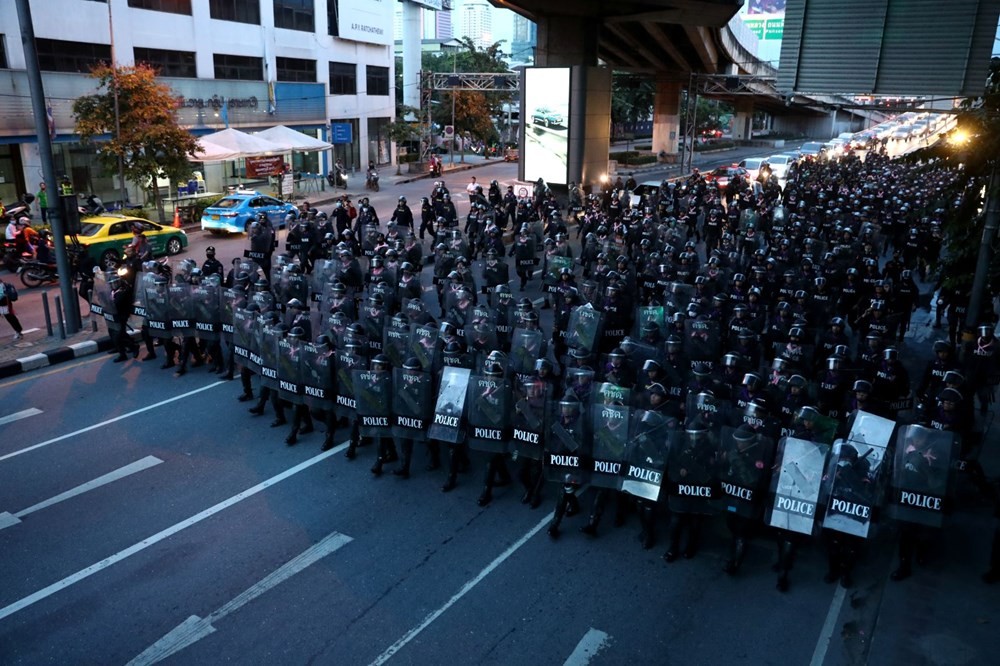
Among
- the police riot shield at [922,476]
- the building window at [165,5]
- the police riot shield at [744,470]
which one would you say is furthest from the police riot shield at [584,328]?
the building window at [165,5]

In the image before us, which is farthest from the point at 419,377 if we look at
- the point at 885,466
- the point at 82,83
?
the point at 82,83

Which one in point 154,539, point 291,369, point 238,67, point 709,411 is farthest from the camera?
point 238,67

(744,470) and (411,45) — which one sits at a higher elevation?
(411,45)

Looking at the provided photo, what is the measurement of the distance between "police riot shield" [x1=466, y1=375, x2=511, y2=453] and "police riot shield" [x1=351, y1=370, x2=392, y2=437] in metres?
1.10

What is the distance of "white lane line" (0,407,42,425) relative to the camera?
38.3 ft

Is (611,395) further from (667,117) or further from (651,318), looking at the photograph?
(667,117)

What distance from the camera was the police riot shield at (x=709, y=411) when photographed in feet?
27.1

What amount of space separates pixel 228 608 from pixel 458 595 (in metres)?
2.16

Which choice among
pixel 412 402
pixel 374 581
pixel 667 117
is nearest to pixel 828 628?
pixel 374 581

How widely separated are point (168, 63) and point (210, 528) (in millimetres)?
32295

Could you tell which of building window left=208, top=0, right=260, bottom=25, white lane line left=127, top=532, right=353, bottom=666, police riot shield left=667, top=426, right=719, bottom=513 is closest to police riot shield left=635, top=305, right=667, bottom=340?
police riot shield left=667, top=426, right=719, bottom=513

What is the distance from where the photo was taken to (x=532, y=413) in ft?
28.9

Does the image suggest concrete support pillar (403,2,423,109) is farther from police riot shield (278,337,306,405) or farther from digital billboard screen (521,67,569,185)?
police riot shield (278,337,306,405)

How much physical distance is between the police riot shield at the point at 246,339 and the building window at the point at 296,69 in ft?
115
